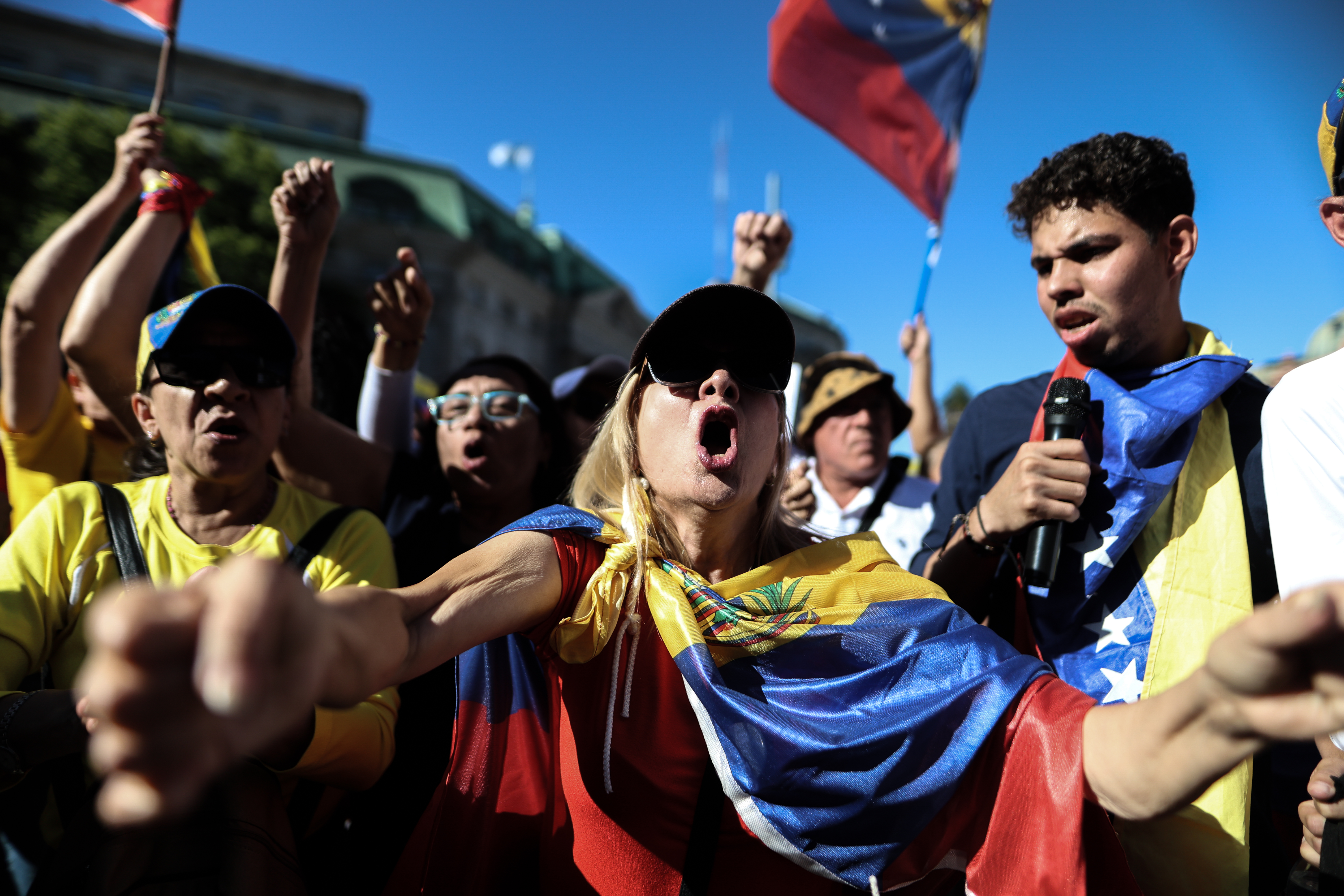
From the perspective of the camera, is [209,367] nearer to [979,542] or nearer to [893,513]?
[979,542]

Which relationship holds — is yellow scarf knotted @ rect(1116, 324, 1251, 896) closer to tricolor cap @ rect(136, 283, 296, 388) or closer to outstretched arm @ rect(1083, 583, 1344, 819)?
outstretched arm @ rect(1083, 583, 1344, 819)

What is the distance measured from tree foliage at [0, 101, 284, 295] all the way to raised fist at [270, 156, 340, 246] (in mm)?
16734

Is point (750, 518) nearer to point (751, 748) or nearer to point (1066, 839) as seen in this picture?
point (751, 748)

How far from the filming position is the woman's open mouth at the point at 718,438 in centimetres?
176

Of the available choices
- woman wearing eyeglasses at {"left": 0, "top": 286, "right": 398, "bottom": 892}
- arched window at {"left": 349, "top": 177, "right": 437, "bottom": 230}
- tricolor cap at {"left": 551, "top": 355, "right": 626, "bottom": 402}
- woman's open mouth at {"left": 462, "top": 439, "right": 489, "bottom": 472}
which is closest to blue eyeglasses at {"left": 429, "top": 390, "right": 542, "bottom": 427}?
woman's open mouth at {"left": 462, "top": 439, "right": 489, "bottom": 472}

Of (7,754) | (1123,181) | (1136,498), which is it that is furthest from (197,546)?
(1123,181)

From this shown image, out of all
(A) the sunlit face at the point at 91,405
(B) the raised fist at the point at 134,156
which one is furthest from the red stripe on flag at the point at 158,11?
(A) the sunlit face at the point at 91,405

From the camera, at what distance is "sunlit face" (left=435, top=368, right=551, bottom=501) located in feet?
10.2

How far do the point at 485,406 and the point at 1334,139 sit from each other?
271 centimetres

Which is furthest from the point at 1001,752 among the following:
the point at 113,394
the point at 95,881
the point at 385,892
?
the point at 113,394

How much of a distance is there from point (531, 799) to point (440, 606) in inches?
29.8

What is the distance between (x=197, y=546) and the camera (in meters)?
2.18

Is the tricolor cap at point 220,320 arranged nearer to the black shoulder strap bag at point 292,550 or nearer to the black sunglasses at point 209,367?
the black sunglasses at point 209,367

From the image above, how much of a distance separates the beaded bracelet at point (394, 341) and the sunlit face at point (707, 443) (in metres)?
1.78
